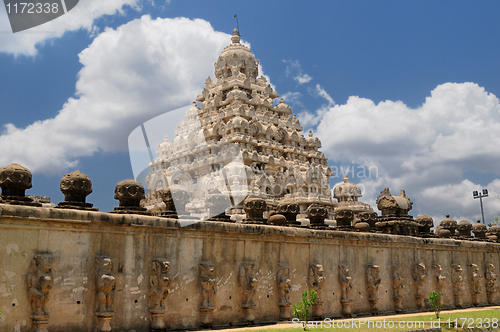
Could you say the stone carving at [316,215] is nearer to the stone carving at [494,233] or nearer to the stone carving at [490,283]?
the stone carving at [490,283]

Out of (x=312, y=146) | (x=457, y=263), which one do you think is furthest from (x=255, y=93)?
(x=457, y=263)

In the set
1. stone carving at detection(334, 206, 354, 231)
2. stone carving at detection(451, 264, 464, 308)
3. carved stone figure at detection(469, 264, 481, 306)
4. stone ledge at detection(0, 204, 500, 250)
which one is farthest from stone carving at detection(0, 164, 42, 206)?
carved stone figure at detection(469, 264, 481, 306)

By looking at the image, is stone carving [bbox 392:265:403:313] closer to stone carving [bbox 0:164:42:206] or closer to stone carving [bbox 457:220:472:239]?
stone carving [bbox 457:220:472:239]

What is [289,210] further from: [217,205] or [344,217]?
[217,205]

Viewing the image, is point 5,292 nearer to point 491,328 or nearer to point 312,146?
point 491,328

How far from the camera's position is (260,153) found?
1779 inches

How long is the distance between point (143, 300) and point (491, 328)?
1130 cm

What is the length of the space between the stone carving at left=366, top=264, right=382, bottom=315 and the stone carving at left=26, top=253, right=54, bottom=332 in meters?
11.2

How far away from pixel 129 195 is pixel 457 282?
15.6 meters

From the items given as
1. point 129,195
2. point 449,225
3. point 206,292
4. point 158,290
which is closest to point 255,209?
point 206,292

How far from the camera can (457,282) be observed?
70.8 feet

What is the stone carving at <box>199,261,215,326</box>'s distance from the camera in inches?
501

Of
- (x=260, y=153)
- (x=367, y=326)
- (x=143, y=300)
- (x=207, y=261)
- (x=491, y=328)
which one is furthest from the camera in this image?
(x=260, y=153)

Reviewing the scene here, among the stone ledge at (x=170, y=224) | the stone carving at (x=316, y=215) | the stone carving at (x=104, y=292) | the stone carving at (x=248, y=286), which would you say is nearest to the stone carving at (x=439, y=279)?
the stone ledge at (x=170, y=224)
